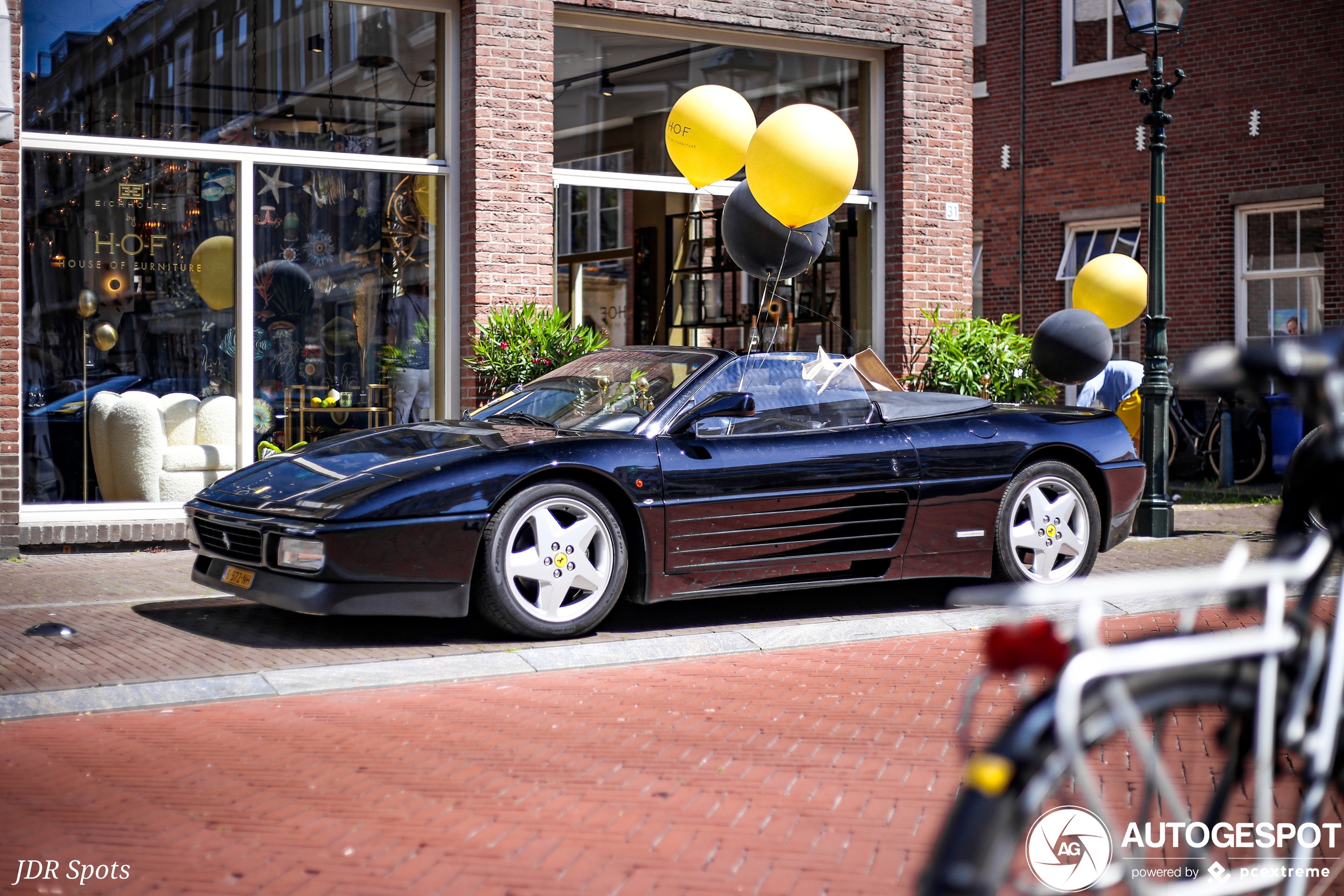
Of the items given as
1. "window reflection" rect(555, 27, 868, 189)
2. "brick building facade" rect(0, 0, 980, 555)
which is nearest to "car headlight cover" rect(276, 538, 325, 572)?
"brick building facade" rect(0, 0, 980, 555)

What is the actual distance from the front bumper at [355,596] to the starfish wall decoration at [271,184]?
492cm

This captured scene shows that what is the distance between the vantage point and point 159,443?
9.73 metres

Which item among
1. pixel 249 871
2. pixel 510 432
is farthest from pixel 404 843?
pixel 510 432

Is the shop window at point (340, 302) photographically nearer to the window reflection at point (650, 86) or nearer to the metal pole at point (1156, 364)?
the window reflection at point (650, 86)

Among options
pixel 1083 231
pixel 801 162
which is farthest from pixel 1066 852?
pixel 1083 231

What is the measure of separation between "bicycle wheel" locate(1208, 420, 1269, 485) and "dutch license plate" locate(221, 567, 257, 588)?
520 inches

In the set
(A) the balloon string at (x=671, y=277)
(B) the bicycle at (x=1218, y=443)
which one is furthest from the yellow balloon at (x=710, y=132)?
(B) the bicycle at (x=1218, y=443)

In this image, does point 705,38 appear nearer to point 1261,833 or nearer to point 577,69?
point 577,69

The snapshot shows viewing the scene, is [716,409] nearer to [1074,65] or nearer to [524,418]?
[524,418]

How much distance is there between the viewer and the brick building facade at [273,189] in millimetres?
9344

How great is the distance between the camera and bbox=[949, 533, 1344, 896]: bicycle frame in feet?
6.25

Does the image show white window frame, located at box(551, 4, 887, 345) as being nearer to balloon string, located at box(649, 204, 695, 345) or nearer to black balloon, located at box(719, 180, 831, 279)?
balloon string, located at box(649, 204, 695, 345)

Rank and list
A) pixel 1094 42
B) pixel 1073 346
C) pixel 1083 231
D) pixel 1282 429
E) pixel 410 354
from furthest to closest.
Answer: pixel 1083 231, pixel 1094 42, pixel 1282 429, pixel 410 354, pixel 1073 346

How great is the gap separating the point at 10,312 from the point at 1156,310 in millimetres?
8403
